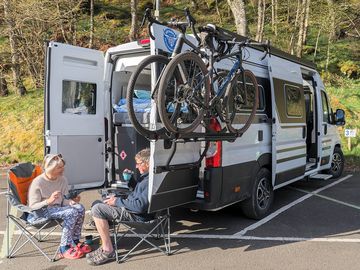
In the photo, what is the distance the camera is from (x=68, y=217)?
488 cm

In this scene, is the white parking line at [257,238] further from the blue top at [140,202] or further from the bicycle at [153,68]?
the bicycle at [153,68]

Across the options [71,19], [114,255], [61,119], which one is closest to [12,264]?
[114,255]

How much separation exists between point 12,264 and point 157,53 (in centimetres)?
285

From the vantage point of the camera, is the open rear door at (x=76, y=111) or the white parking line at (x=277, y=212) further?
the white parking line at (x=277, y=212)

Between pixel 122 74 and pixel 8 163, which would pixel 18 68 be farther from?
pixel 122 74

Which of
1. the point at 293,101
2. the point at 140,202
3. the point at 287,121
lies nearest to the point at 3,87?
the point at 293,101

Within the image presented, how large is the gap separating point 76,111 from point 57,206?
1.65 meters

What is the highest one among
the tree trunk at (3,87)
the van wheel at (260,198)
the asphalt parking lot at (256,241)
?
the tree trunk at (3,87)

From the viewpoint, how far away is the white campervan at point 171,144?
5.17 metres

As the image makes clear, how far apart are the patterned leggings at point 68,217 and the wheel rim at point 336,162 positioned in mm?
6745

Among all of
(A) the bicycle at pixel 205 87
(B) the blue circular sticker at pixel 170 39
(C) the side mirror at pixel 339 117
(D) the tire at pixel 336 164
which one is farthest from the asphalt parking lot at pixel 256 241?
(B) the blue circular sticker at pixel 170 39

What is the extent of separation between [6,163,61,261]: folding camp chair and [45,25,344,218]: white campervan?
0.56 m

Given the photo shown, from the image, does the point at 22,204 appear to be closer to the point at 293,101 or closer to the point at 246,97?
the point at 246,97

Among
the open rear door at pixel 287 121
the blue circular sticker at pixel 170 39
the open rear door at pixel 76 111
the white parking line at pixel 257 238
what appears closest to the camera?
the blue circular sticker at pixel 170 39
